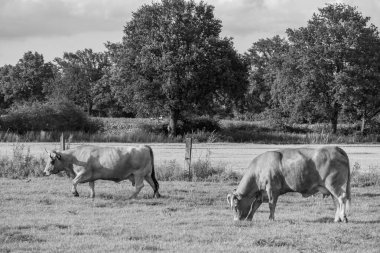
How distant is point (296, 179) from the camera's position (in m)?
14.2

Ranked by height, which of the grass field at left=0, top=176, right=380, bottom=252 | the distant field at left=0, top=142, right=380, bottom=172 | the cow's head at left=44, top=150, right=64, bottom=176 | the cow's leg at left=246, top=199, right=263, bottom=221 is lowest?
the distant field at left=0, top=142, right=380, bottom=172

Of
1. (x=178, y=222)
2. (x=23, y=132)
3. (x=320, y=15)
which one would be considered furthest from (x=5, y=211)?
(x=320, y=15)

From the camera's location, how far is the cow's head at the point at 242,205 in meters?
14.2

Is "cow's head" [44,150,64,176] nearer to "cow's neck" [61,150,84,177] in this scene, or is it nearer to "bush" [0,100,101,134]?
"cow's neck" [61,150,84,177]

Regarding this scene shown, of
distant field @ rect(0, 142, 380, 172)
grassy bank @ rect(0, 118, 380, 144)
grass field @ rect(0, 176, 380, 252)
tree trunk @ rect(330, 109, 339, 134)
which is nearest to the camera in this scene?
grass field @ rect(0, 176, 380, 252)

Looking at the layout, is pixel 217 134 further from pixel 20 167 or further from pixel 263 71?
pixel 263 71

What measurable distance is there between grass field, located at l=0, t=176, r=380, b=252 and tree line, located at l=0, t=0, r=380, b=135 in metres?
38.1

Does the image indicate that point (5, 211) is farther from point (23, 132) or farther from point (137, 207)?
point (23, 132)

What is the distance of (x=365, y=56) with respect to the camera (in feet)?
208

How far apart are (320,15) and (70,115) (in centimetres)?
2851

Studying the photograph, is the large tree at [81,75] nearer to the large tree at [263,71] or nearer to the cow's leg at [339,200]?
the large tree at [263,71]

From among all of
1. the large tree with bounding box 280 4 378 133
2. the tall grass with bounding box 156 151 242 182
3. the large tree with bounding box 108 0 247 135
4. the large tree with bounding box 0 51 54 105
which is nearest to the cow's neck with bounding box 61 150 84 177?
the tall grass with bounding box 156 151 242 182

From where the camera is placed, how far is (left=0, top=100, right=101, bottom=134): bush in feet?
182

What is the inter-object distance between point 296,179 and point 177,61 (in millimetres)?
42845
